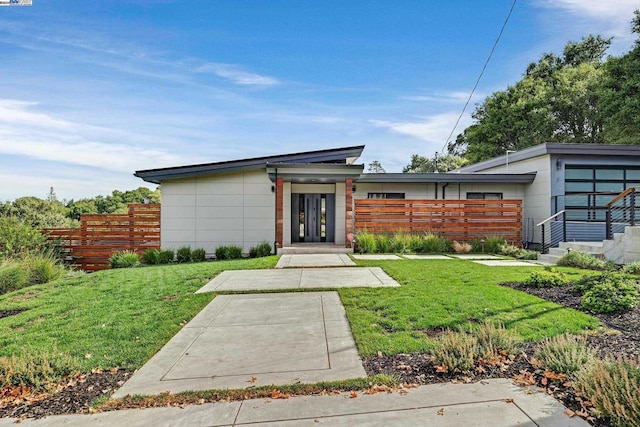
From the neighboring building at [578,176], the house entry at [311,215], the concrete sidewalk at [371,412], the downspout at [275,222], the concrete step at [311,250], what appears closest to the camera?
the concrete sidewalk at [371,412]

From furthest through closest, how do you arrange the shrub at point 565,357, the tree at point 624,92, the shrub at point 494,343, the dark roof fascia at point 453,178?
the tree at point 624,92
the dark roof fascia at point 453,178
the shrub at point 494,343
the shrub at point 565,357

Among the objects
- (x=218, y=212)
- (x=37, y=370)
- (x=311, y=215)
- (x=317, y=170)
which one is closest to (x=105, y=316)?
(x=37, y=370)

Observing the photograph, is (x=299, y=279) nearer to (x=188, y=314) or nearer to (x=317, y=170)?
(x=188, y=314)

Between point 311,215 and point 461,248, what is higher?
point 311,215

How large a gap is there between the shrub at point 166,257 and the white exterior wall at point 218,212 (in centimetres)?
90

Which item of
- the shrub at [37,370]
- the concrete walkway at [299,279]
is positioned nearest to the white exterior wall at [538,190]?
the concrete walkway at [299,279]

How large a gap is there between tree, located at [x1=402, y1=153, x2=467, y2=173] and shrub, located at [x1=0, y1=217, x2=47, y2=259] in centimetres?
3264

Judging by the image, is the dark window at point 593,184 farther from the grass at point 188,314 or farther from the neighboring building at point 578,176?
the grass at point 188,314

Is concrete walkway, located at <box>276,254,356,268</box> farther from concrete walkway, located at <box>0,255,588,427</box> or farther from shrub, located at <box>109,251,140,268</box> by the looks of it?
shrub, located at <box>109,251,140,268</box>

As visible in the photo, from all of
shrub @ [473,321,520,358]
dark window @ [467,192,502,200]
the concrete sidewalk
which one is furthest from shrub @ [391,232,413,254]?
the concrete sidewalk

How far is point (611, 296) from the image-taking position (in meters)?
4.56

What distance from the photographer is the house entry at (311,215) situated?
42.4 ft

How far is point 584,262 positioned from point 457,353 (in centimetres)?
702

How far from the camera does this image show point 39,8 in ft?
29.4
